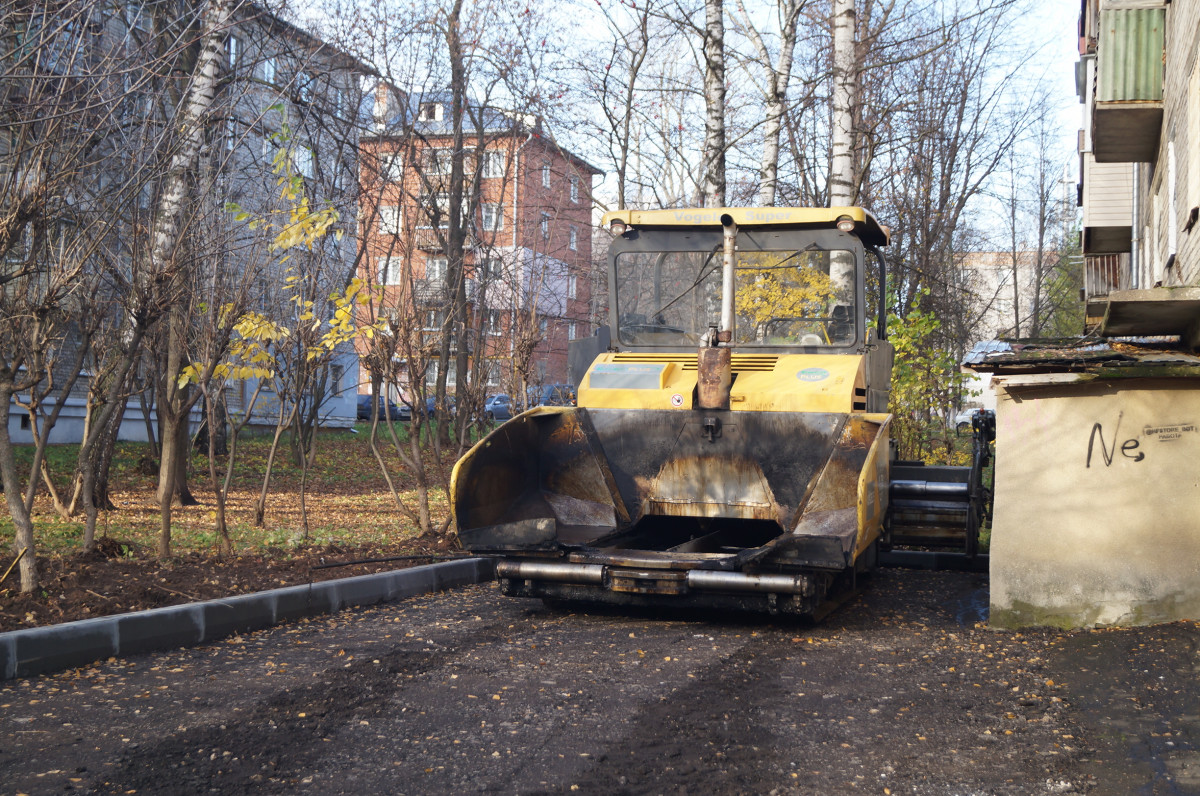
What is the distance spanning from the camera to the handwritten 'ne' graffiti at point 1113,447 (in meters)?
6.85

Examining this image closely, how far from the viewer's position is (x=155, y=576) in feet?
A: 24.5

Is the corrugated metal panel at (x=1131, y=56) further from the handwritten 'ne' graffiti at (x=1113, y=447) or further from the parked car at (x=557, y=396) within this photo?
the parked car at (x=557, y=396)

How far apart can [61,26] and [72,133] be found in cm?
85

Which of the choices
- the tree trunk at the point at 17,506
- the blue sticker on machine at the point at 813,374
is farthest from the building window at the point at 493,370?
the tree trunk at the point at 17,506

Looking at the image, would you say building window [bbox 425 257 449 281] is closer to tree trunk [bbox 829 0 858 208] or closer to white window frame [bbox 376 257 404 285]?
white window frame [bbox 376 257 404 285]

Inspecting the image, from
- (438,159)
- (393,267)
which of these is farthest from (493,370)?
(438,159)

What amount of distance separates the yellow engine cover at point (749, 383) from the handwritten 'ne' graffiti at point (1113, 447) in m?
1.66

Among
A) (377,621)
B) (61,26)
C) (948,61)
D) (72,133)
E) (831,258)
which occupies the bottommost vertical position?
(377,621)

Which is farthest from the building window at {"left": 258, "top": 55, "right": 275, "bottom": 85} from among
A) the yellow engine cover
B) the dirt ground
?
the yellow engine cover

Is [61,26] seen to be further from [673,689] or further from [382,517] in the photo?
[382,517]

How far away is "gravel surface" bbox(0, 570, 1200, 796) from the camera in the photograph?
164 inches

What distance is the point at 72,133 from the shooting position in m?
6.97

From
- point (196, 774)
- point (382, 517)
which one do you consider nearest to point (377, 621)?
point (196, 774)

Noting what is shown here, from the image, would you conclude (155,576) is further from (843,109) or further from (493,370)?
(493,370)
